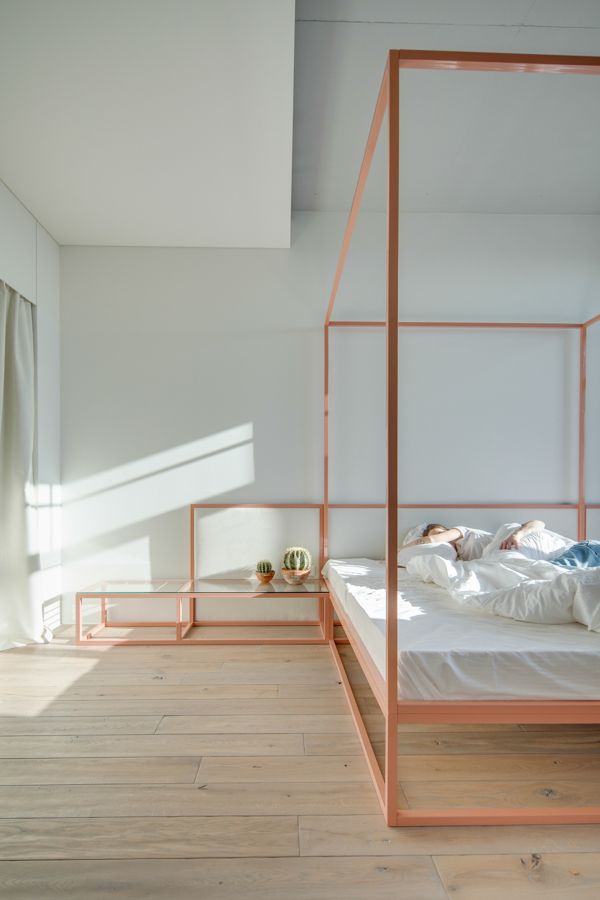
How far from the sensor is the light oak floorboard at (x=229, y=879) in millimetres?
1362

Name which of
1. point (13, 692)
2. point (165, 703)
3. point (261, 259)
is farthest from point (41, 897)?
point (261, 259)

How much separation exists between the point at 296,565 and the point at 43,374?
189 cm

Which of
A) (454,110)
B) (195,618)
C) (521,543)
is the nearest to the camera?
(454,110)

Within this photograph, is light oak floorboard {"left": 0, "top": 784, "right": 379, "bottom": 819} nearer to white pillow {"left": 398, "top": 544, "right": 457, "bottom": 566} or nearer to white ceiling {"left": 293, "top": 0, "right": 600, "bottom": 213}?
white pillow {"left": 398, "top": 544, "right": 457, "bottom": 566}

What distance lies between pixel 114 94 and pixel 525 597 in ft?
8.03

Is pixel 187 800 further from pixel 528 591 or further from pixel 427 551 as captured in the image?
pixel 427 551

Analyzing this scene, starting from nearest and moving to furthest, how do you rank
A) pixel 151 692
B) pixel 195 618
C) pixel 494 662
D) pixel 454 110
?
1. pixel 494 662
2. pixel 151 692
3. pixel 454 110
4. pixel 195 618

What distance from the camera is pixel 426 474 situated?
391 centimetres

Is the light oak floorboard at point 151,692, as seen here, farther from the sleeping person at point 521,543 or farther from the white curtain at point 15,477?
the sleeping person at point 521,543

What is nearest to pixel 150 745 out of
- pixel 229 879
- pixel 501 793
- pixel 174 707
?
pixel 174 707

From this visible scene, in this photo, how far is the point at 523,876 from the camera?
4.69ft

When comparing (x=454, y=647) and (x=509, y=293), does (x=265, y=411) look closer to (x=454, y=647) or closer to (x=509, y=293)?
(x=509, y=293)

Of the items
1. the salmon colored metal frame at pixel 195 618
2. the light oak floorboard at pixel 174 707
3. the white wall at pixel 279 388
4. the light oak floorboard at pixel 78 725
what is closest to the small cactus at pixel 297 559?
the salmon colored metal frame at pixel 195 618

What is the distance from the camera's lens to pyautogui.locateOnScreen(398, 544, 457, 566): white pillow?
10.5ft
